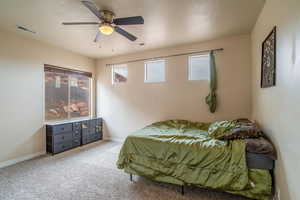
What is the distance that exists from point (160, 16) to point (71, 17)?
139cm

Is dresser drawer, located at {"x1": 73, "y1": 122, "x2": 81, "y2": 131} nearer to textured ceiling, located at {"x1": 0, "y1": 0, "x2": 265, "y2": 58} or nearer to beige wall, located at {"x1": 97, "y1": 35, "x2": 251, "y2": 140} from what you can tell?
beige wall, located at {"x1": 97, "y1": 35, "x2": 251, "y2": 140}

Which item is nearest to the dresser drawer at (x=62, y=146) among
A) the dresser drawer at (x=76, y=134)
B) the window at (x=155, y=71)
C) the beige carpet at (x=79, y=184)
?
the dresser drawer at (x=76, y=134)

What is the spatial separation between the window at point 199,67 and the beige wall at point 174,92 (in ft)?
0.44

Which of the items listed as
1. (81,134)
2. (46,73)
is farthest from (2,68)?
(81,134)

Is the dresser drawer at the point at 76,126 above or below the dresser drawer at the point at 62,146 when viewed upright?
above

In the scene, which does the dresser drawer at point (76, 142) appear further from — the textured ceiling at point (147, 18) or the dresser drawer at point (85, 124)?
the textured ceiling at point (147, 18)

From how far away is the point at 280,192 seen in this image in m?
1.44

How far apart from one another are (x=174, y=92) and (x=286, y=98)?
2.37 m

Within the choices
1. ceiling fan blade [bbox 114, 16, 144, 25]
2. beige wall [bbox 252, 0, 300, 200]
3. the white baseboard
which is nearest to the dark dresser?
the white baseboard

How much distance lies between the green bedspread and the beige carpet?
0.66ft

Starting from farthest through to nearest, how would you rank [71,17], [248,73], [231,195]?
[248,73]
[71,17]
[231,195]

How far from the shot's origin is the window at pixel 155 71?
12.4 ft

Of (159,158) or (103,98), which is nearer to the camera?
(159,158)

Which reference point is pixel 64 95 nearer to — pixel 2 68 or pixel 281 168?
pixel 2 68
